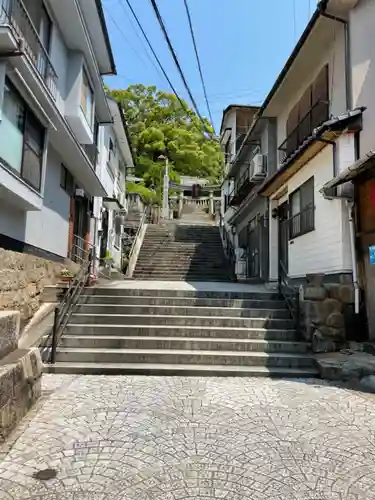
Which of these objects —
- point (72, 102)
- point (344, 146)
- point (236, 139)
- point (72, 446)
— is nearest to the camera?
point (72, 446)

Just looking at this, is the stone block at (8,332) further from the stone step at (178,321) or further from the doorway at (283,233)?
the doorway at (283,233)

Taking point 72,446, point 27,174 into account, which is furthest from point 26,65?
point 72,446

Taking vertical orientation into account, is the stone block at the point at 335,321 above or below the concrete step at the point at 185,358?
above

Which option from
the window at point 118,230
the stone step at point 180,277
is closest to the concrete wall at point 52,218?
the stone step at point 180,277

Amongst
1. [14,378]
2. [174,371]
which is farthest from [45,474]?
[174,371]

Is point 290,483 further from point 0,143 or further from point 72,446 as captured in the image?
point 0,143

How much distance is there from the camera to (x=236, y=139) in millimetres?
20516

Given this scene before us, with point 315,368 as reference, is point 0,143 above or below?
above

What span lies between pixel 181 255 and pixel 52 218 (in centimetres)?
905

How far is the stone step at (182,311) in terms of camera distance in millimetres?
7242

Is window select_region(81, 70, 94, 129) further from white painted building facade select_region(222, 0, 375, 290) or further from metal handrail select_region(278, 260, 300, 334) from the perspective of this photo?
metal handrail select_region(278, 260, 300, 334)

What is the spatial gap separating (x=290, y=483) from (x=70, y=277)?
24.4 feet

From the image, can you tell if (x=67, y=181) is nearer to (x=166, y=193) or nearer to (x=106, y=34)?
(x=106, y=34)

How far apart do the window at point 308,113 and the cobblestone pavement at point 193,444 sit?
6.62 m
